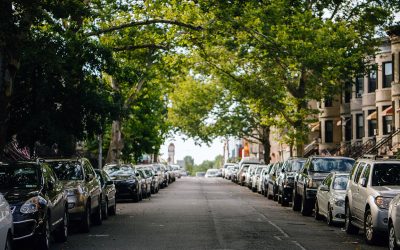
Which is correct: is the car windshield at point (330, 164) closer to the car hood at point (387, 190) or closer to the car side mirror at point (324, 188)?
the car side mirror at point (324, 188)

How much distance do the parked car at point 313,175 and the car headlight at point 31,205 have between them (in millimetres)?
13115

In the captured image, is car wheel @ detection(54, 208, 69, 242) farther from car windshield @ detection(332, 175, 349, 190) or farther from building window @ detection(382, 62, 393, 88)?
building window @ detection(382, 62, 393, 88)

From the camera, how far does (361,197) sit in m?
17.7

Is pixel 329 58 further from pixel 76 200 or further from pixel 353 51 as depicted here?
pixel 76 200

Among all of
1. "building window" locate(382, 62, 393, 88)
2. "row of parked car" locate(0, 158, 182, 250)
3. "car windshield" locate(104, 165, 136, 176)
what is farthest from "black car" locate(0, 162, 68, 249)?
"building window" locate(382, 62, 393, 88)

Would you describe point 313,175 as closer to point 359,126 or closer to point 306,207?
point 306,207

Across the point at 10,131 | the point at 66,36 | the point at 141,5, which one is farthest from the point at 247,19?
the point at 10,131

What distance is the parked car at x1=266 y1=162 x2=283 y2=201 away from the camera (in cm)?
3566

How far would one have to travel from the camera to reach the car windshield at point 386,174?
1762 centimetres

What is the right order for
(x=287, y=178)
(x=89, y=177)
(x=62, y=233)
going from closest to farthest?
1. (x=62, y=233)
2. (x=89, y=177)
3. (x=287, y=178)

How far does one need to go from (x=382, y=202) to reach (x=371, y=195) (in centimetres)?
52

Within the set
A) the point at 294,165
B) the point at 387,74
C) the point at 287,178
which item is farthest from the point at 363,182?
the point at 387,74

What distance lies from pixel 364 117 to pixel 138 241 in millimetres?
41461

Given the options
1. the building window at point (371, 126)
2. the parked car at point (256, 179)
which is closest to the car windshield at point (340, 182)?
the parked car at point (256, 179)
